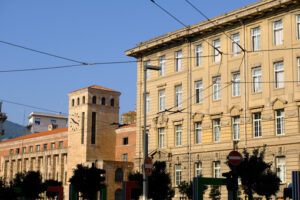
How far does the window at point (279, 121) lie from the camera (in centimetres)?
4228

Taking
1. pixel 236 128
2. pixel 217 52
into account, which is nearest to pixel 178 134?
pixel 236 128

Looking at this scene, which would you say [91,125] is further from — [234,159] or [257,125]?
[234,159]

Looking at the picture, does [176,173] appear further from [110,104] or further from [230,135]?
[110,104]

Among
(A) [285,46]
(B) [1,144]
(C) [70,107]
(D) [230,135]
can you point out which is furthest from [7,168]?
(A) [285,46]

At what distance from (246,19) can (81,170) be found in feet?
59.8

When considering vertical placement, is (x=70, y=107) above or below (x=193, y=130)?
above

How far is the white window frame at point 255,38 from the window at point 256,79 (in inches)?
68.4

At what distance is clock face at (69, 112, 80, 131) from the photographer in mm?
83125

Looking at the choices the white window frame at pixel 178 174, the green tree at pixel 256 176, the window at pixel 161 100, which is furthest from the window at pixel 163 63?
the green tree at pixel 256 176

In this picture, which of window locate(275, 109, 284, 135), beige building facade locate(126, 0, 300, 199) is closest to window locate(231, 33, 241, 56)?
beige building facade locate(126, 0, 300, 199)

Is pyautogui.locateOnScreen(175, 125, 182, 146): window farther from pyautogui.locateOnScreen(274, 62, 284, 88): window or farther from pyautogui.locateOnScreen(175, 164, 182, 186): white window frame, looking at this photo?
pyautogui.locateOnScreen(274, 62, 284, 88): window

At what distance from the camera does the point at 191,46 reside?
51.1m

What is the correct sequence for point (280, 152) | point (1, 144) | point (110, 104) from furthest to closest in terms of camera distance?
point (1, 144) → point (110, 104) → point (280, 152)

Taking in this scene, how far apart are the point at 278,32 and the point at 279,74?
336 centimetres
